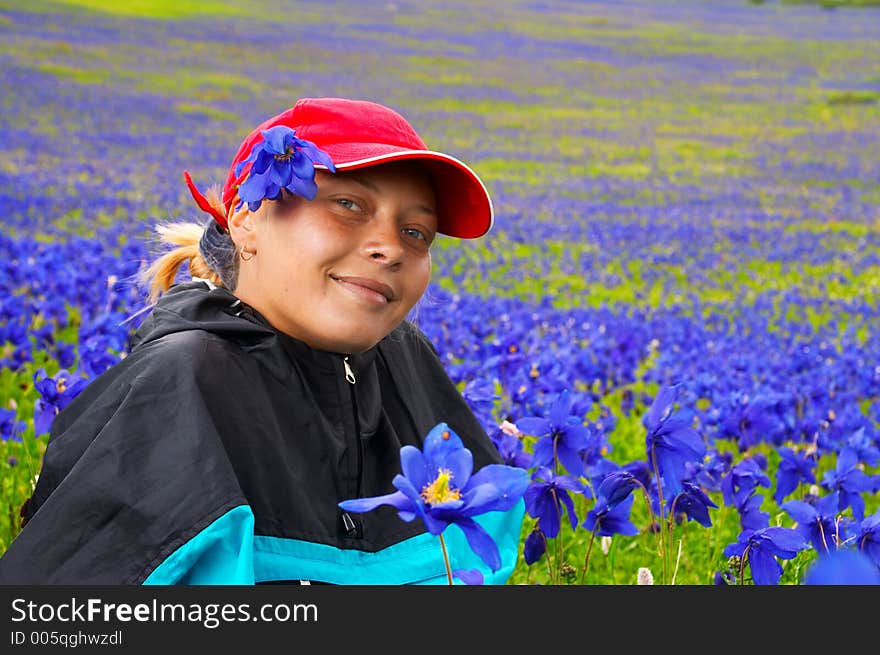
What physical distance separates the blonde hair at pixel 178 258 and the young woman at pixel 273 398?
0.02 meters

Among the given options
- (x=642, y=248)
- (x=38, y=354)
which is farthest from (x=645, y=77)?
(x=38, y=354)

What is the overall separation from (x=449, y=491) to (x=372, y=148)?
86cm

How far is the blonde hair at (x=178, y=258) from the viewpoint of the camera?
2250mm

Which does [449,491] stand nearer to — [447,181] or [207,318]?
[207,318]

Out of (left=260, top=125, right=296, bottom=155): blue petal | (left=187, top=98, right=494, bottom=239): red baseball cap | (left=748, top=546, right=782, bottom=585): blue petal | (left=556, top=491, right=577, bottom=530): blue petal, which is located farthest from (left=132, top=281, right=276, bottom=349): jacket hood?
(left=748, top=546, right=782, bottom=585): blue petal

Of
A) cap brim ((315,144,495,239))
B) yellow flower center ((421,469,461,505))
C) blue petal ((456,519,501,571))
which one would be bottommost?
blue petal ((456,519,501,571))

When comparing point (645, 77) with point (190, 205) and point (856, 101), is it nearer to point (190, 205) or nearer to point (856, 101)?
point (856, 101)

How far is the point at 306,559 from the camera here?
1.86 meters

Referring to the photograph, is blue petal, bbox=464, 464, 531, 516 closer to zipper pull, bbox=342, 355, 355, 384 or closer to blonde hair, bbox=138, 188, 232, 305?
zipper pull, bbox=342, 355, 355, 384

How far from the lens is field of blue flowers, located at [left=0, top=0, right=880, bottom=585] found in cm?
252

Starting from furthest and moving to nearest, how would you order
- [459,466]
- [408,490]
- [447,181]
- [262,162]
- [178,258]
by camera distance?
[178,258], [447,181], [262,162], [459,466], [408,490]

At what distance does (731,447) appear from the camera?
4.30 metres

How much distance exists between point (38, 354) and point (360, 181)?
274 cm

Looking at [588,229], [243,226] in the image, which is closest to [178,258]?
[243,226]
